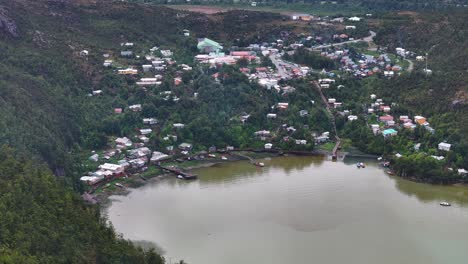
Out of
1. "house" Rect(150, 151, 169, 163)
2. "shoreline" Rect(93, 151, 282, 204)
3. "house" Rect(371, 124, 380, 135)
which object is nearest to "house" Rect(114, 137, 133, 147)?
"house" Rect(150, 151, 169, 163)

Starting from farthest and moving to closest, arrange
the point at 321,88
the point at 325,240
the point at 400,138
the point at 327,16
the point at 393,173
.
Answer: the point at 327,16, the point at 321,88, the point at 400,138, the point at 393,173, the point at 325,240

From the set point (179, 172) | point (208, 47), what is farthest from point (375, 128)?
point (208, 47)

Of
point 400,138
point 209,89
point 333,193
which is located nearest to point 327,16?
point 209,89

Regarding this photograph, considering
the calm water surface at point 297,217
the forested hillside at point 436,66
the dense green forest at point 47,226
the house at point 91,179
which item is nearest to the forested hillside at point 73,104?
the dense green forest at point 47,226

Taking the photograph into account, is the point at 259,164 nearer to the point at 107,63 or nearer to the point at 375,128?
the point at 375,128

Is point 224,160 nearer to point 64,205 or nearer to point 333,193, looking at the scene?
point 333,193

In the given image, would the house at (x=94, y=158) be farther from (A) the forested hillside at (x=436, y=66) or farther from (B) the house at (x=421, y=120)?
(A) the forested hillside at (x=436, y=66)
